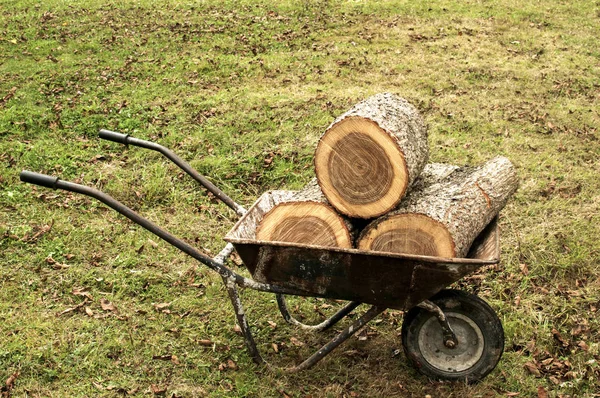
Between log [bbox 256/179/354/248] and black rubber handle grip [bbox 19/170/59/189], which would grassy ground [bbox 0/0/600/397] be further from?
black rubber handle grip [bbox 19/170/59/189]

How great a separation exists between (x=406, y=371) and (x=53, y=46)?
8075mm

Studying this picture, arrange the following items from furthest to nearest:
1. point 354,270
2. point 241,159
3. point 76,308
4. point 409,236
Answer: point 241,159 < point 76,308 < point 409,236 < point 354,270

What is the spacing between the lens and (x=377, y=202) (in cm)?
338

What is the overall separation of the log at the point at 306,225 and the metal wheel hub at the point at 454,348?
2.39 feet

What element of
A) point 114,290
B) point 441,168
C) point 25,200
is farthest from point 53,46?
point 441,168

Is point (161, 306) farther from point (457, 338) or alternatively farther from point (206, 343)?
point (457, 338)

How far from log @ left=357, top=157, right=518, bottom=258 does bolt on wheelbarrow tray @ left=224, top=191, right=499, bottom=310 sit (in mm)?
175

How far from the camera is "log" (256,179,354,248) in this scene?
3.42m

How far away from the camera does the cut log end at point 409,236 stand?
323 centimetres

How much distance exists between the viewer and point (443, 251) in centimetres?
324

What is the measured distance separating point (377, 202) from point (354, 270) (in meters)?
0.47

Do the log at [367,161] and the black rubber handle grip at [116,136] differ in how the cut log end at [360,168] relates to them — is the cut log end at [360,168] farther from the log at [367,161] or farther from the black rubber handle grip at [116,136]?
the black rubber handle grip at [116,136]

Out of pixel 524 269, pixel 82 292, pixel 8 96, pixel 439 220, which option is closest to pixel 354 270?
pixel 439 220

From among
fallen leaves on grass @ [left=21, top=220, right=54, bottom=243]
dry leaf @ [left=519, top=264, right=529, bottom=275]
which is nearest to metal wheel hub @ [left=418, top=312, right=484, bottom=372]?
dry leaf @ [left=519, top=264, right=529, bottom=275]
